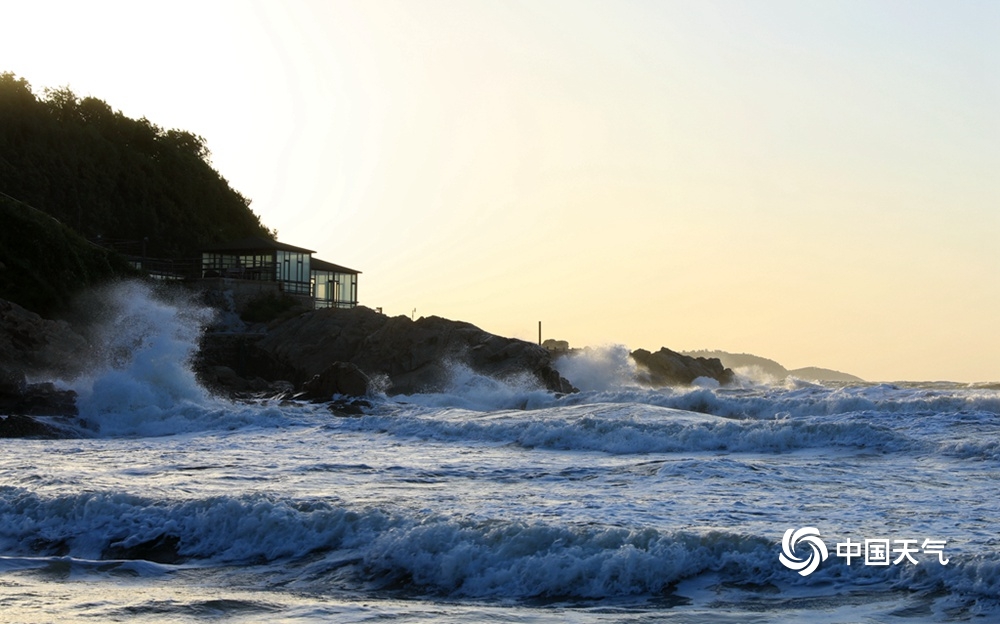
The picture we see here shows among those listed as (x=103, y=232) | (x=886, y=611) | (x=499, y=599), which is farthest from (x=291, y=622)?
(x=103, y=232)

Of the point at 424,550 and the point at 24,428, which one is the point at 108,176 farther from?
the point at 424,550

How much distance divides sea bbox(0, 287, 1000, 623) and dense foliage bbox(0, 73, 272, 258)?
3988 cm

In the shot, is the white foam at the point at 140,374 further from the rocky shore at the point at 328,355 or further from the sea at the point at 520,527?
the sea at the point at 520,527

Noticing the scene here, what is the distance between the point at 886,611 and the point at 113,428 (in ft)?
68.3

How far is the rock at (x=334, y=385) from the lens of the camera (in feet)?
103

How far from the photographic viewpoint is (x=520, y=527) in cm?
1044

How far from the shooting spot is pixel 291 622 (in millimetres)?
8164

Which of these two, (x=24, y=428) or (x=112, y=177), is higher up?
(x=112, y=177)

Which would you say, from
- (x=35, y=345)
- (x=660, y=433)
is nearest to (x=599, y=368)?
(x=35, y=345)

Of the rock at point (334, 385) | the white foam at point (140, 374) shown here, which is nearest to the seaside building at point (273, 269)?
the white foam at point (140, 374)

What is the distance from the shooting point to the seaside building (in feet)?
165

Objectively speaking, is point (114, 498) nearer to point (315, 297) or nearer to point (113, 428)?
point (113, 428)
